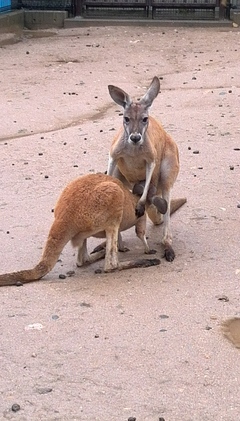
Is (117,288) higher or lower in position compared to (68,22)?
higher

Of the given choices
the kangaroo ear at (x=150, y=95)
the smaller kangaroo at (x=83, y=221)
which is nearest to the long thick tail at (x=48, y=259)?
the smaller kangaroo at (x=83, y=221)

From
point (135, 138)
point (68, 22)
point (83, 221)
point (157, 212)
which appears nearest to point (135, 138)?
point (135, 138)

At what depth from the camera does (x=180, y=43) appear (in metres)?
12.8

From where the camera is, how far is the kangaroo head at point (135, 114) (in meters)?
4.62

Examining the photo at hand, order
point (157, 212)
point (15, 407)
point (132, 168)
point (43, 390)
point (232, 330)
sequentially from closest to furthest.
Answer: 1. point (15, 407)
2. point (43, 390)
3. point (232, 330)
4. point (132, 168)
5. point (157, 212)

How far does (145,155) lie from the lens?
4.75m

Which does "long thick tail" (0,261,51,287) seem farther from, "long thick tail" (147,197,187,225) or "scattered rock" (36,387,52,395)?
"scattered rock" (36,387,52,395)

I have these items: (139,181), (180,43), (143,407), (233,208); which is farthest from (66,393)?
(180,43)

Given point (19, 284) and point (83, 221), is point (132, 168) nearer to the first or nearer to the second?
point (83, 221)

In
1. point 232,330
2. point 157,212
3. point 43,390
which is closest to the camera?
point 43,390

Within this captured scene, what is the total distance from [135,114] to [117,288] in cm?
107

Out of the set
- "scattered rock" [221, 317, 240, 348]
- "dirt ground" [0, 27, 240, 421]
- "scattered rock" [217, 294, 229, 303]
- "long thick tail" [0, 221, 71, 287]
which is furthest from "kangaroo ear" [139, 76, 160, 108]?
"scattered rock" [221, 317, 240, 348]

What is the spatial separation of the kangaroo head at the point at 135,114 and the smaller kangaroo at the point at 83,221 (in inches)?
11.8

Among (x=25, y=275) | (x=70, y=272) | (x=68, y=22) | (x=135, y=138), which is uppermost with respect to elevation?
(x=135, y=138)
